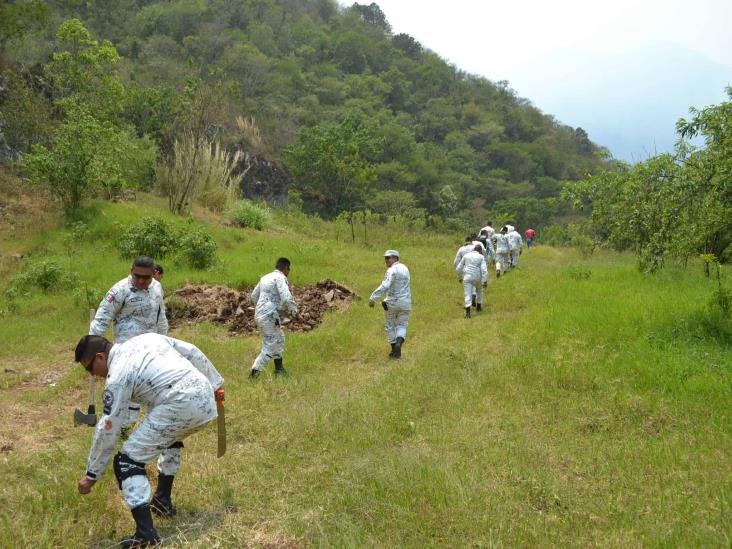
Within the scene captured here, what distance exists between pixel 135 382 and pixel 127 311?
7.57ft

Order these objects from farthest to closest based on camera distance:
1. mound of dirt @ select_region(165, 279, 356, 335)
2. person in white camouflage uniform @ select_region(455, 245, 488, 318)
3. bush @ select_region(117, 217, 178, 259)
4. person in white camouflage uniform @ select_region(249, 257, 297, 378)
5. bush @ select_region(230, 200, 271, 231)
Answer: bush @ select_region(230, 200, 271, 231)
bush @ select_region(117, 217, 178, 259)
person in white camouflage uniform @ select_region(455, 245, 488, 318)
mound of dirt @ select_region(165, 279, 356, 335)
person in white camouflage uniform @ select_region(249, 257, 297, 378)

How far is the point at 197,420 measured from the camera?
3750mm

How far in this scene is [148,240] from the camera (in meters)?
14.4

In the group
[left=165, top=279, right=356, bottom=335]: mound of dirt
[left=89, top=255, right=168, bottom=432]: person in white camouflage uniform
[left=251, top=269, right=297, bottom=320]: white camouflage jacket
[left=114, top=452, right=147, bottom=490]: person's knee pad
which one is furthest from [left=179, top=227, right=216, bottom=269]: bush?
[left=114, top=452, right=147, bottom=490]: person's knee pad

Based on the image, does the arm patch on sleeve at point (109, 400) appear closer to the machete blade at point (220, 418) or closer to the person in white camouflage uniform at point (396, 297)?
the machete blade at point (220, 418)

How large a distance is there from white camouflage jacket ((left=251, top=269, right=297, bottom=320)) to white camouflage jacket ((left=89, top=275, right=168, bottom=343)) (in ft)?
6.72

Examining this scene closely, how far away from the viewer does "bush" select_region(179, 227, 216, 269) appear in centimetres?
1404

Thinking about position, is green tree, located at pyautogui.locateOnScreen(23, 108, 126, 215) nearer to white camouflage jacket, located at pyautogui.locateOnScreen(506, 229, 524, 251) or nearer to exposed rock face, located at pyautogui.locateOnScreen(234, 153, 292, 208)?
white camouflage jacket, located at pyautogui.locateOnScreen(506, 229, 524, 251)

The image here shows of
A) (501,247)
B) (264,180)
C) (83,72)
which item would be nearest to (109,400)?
(501,247)

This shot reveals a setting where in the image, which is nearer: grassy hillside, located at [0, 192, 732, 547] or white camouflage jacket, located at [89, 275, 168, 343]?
grassy hillside, located at [0, 192, 732, 547]

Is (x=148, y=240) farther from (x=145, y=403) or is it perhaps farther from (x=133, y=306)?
(x=145, y=403)

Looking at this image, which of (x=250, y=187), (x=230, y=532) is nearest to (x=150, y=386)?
A: (x=230, y=532)

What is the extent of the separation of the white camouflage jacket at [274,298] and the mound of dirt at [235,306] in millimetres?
2515

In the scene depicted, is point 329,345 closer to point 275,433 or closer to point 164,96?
point 275,433
